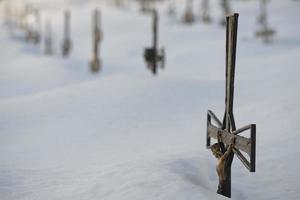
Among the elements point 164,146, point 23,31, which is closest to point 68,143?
point 164,146

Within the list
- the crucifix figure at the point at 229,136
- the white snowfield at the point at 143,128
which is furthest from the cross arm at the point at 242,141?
the white snowfield at the point at 143,128

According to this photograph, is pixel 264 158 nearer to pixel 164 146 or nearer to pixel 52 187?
pixel 164 146

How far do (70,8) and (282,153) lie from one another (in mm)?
56008

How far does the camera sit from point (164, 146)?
36.8ft

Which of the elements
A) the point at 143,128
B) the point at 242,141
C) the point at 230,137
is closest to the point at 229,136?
the point at 230,137

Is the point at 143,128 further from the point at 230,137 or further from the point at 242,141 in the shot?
the point at 242,141

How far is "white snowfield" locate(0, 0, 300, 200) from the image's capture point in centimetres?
812

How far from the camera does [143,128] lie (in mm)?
13164

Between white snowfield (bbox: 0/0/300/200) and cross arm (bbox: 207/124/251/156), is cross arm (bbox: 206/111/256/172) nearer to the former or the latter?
cross arm (bbox: 207/124/251/156)

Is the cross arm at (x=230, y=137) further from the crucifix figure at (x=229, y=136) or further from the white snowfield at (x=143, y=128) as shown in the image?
the white snowfield at (x=143, y=128)

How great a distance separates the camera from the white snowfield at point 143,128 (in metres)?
8.12

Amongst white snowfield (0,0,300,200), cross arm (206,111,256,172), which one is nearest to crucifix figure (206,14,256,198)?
cross arm (206,111,256,172)

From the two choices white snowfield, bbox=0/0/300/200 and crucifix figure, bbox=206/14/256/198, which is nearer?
crucifix figure, bbox=206/14/256/198

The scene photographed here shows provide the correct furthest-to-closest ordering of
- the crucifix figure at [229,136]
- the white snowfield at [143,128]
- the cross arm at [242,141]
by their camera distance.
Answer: the white snowfield at [143,128] → the crucifix figure at [229,136] → the cross arm at [242,141]
